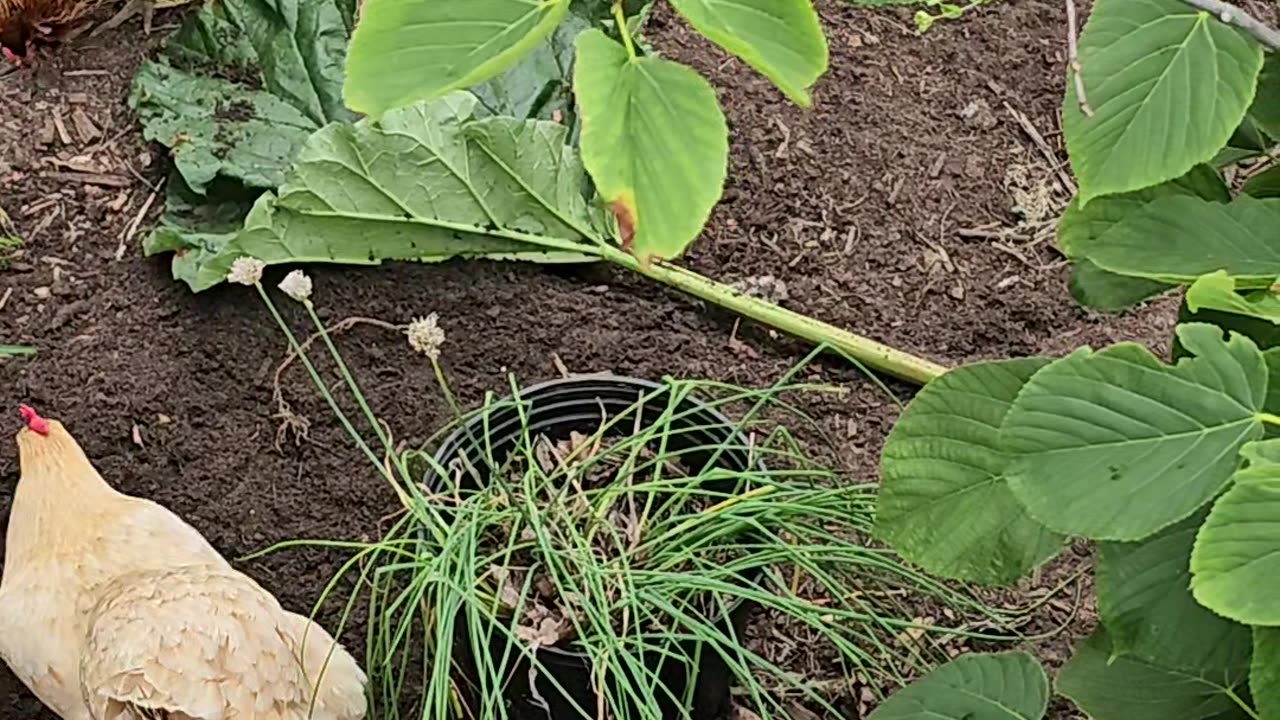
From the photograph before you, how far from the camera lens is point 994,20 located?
2424mm

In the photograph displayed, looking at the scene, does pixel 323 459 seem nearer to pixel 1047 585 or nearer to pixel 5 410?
pixel 5 410

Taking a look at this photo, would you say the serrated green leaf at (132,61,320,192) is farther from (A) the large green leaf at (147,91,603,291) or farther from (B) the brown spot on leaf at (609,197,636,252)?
(B) the brown spot on leaf at (609,197,636,252)

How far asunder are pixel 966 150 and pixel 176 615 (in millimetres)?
1437

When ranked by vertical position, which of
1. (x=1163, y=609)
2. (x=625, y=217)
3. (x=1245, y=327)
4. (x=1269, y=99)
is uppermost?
(x=625, y=217)

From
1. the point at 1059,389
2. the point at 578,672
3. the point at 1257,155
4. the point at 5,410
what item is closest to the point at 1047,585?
the point at 578,672

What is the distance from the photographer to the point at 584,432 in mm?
1730

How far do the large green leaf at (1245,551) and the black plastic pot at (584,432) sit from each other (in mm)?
762

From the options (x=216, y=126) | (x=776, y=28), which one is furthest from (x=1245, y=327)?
(x=216, y=126)

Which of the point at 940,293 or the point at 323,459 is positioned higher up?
the point at 940,293

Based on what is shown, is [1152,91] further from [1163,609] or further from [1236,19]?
[1163,609]

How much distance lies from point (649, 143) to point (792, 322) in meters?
1.44

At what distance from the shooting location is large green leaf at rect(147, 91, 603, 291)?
2.02 metres

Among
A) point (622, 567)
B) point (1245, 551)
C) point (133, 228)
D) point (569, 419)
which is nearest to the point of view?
point (1245, 551)

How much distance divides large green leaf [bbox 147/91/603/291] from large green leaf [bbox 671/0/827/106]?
144 centimetres
